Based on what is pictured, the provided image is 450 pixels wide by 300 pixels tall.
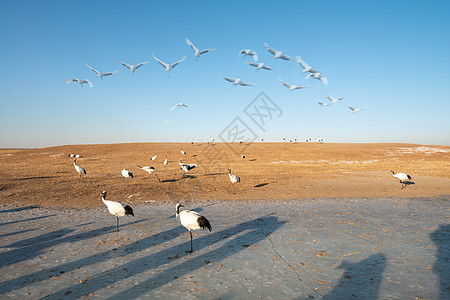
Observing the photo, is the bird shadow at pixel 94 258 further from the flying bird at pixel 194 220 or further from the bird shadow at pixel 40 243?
the flying bird at pixel 194 220

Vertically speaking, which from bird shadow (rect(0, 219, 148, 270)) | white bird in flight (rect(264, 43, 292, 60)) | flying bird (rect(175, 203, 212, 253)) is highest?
white bird in flight (rect(264, 43, 292, 60))

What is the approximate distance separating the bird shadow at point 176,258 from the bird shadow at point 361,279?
347 cm

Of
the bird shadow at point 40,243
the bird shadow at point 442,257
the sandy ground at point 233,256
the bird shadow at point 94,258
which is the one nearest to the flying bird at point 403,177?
the sandy ground at point 233,256

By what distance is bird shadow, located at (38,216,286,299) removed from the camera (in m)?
6.82

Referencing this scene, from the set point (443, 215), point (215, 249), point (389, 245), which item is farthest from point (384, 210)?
point (215, 249)

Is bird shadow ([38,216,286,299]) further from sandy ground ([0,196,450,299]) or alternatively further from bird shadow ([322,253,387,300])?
bird shadow ([322,253,387,300])

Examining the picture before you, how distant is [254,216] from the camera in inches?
550

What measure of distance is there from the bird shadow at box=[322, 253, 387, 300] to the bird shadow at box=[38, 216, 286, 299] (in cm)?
347

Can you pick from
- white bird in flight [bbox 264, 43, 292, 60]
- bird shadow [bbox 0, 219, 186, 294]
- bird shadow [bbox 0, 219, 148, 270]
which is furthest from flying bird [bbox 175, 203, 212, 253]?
white bird in flight [bbox 264, 43, 292, 60]

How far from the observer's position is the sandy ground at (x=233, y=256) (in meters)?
6.75

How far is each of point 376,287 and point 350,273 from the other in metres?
0.81

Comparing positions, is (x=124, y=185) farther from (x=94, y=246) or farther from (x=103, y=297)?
(x=103, y=297)

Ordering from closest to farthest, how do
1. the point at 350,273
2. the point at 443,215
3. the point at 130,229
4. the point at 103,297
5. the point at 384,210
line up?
the point at 103,297 < the point at 350,273 < the point at 130,229 < the point at 443,215 < the point at 384,210

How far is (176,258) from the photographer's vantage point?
8.68 metres
